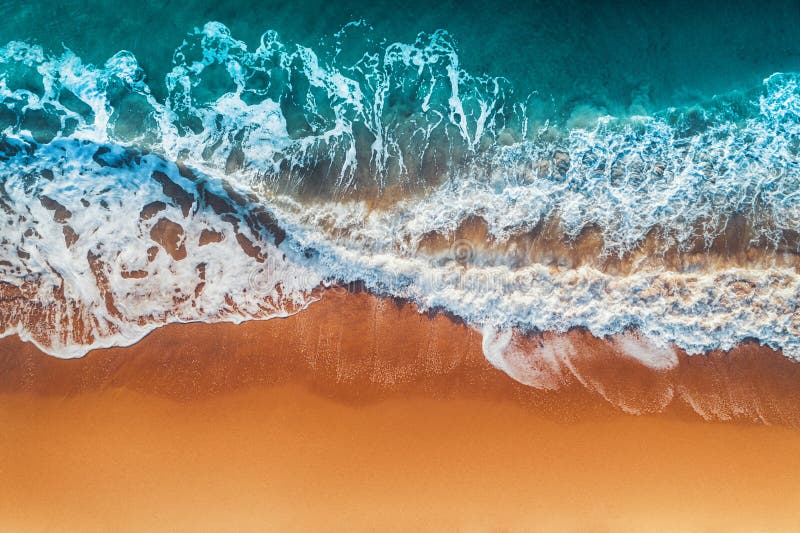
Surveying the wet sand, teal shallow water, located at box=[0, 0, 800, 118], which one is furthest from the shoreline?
teal shallow water, located at box=[0, 0, 800, 118]

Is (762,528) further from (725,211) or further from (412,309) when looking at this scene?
(412,309)

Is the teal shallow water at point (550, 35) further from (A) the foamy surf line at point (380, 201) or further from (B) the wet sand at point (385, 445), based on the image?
(B) the wet sand at point (385, 445)

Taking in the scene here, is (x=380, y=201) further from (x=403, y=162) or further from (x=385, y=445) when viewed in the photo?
(x=385, y=445)

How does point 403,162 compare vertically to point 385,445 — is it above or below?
above

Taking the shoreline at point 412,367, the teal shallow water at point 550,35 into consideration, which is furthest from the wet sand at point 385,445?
the teal shallow water at point 550,35

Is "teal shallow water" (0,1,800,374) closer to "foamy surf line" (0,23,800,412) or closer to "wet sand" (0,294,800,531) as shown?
"foamy surf line" (0,23,800,412)

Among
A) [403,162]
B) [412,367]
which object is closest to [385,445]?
[412,367]

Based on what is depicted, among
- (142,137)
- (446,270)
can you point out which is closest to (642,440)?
(446,270)
